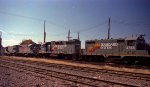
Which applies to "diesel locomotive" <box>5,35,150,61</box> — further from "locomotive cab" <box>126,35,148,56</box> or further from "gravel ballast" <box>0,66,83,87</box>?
"gravel ballast" <box>0,66,83,87</box>

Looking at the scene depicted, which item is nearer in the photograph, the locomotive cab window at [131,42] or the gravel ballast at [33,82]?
the gravel ballast at [33,82]

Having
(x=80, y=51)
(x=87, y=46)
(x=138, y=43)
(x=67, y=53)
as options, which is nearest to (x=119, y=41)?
(x=138, y=43)

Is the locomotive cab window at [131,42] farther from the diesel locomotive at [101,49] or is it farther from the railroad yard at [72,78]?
the railroad yard at [72,78]

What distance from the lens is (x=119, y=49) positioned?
27453mm

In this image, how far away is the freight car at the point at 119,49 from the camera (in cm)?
2501

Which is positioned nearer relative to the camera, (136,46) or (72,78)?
(72,78)

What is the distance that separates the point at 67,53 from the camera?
125 ft

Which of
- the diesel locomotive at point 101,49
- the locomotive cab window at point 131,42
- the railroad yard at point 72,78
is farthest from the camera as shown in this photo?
the locomotive cab window at point 131,42

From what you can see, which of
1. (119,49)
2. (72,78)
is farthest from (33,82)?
(119,49)

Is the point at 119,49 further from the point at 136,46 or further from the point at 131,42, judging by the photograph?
the point at 136,46

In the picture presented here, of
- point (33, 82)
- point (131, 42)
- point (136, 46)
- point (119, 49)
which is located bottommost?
point (33, 82)

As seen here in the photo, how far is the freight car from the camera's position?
25.0 metres

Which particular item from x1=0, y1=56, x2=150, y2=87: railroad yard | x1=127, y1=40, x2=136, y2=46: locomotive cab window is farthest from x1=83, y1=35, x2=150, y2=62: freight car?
x1=0, y1=56, x2=150, y2=87: railroad yard

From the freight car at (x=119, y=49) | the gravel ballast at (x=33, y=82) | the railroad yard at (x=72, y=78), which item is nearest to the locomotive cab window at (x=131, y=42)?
the freight car at (x=119, y=49)
